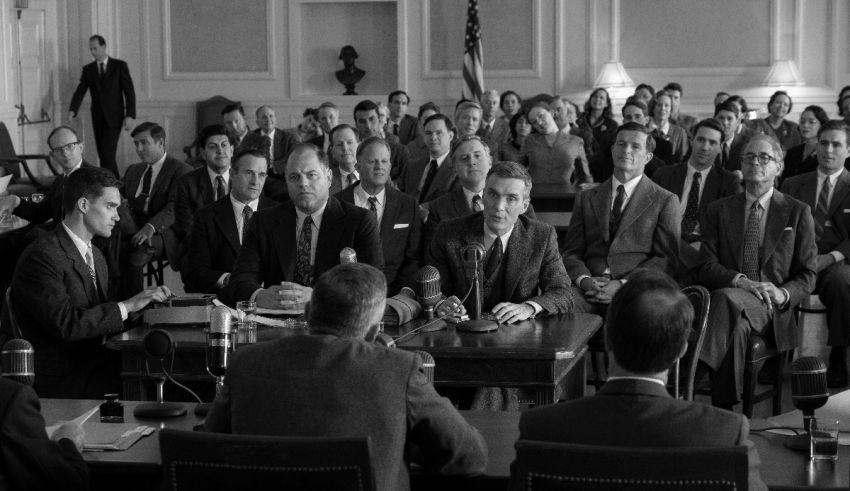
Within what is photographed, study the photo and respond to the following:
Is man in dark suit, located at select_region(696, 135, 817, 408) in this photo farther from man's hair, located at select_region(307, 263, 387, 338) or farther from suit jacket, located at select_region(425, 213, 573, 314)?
man's hair, located at select_region(307, 263, 387, 338)

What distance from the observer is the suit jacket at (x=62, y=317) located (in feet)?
14.0

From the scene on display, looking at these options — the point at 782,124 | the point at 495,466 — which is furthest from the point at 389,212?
the point at 782,124

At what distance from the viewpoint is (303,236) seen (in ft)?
16.2

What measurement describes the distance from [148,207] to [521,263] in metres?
3.99

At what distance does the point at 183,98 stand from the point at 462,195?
9.09 m

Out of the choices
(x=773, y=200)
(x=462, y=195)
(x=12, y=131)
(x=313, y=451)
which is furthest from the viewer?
(x=12, y=131)

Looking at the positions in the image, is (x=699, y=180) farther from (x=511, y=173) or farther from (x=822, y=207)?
(x=511, y=173)

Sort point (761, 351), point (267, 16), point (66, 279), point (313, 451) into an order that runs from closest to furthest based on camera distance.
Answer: point (313, 451)
point (66, 279)
point (761, 351)
point (267, 16)

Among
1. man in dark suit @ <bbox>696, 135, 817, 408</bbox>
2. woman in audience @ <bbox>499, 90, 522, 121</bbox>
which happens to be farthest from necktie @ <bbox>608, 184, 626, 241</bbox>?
woman in audience @ <bbox>499, 90, 522, 121</bbox>

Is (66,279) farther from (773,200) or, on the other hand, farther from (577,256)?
(773,200)

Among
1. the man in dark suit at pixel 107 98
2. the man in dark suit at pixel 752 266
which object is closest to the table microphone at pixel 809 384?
the man in dark suit at pixel 752 266

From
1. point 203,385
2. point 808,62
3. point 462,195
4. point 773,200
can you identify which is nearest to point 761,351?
point 773,200

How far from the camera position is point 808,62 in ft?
43.7

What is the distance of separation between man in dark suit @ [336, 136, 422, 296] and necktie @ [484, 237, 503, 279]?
2.15ft
